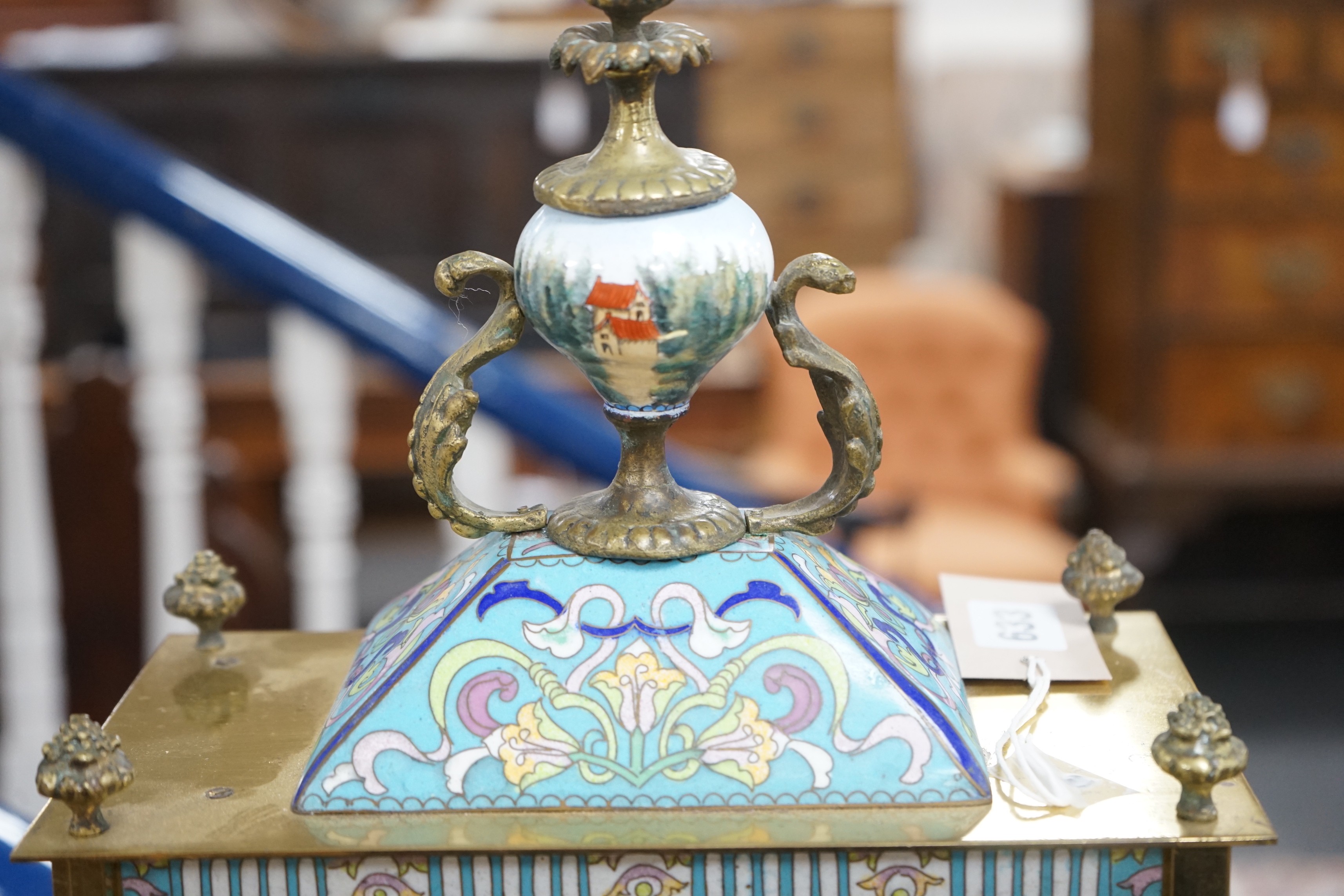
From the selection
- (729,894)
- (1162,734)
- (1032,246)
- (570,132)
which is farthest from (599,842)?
(1032,246)

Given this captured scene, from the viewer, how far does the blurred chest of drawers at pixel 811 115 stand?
15.1 feet

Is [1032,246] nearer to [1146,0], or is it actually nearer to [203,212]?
[1146,0]

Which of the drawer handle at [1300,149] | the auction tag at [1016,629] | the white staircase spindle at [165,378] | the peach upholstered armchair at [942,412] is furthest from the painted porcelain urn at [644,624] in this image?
the drawer handle at [1300,149]

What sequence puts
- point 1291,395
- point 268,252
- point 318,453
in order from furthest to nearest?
point 1291,395, point 318,453, point 268,252

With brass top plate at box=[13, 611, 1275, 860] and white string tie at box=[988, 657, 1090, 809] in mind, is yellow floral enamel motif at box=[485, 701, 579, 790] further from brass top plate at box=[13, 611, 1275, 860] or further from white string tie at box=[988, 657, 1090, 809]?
white string tie at box=[988, 657, 1090, 809]

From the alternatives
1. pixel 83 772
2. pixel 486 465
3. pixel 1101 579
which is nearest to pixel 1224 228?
pixel 486 465

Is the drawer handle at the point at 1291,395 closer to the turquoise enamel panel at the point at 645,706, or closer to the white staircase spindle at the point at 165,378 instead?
the white staircase spindle at the point at 165,378

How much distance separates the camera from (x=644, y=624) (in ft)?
2.67

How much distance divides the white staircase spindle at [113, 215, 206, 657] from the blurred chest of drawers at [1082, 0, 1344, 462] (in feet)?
8.08

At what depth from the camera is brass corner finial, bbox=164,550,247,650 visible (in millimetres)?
1017

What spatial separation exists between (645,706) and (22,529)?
48.2 inches

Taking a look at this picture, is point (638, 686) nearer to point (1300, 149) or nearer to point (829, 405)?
point (829, 405)

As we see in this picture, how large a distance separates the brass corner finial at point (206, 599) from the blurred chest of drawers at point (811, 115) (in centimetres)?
360

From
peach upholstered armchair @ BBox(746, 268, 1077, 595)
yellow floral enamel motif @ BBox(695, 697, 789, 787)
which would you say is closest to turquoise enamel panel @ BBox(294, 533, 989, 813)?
yellow floral enamel motif @ BBox(695, 697, 789, 787)
